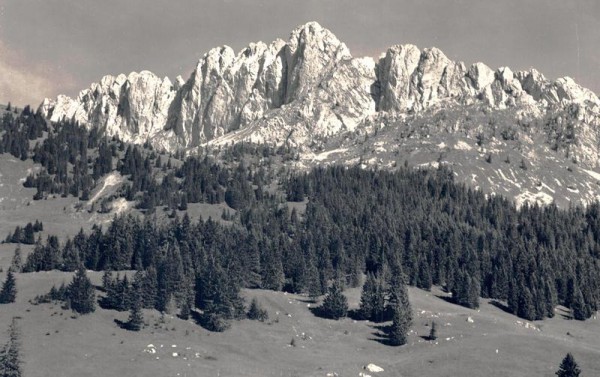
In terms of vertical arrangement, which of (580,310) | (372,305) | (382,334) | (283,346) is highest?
(580,310)

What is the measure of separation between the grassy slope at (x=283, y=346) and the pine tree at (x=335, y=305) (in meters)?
2.59

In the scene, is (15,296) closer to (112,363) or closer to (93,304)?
(93,304)

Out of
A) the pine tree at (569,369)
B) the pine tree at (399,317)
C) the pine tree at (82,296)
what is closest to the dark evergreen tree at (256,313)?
the pine tree at (399,317)

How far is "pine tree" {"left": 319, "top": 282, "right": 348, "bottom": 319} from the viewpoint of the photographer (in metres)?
182

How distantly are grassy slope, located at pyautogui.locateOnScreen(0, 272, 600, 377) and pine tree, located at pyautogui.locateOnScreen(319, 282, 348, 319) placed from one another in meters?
2.59

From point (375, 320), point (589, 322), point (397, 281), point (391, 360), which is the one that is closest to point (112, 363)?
point (391, 360)

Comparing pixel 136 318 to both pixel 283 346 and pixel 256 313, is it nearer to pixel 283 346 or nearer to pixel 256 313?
pixel 256 313

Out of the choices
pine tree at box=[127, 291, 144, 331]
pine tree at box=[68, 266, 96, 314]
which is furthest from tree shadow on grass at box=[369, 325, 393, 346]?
pine tree at box=[68, 266, 96, 314]

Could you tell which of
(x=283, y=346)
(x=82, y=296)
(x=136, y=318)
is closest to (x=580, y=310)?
(x=283, y=346)

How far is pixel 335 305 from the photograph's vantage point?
18200cm

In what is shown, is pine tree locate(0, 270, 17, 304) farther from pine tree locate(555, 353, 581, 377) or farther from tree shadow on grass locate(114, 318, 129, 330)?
pine tree locate(555, 353, 581, 377)

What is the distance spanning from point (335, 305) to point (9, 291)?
261 feet

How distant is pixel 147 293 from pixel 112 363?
131 ft

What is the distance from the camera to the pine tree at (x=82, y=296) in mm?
164500
